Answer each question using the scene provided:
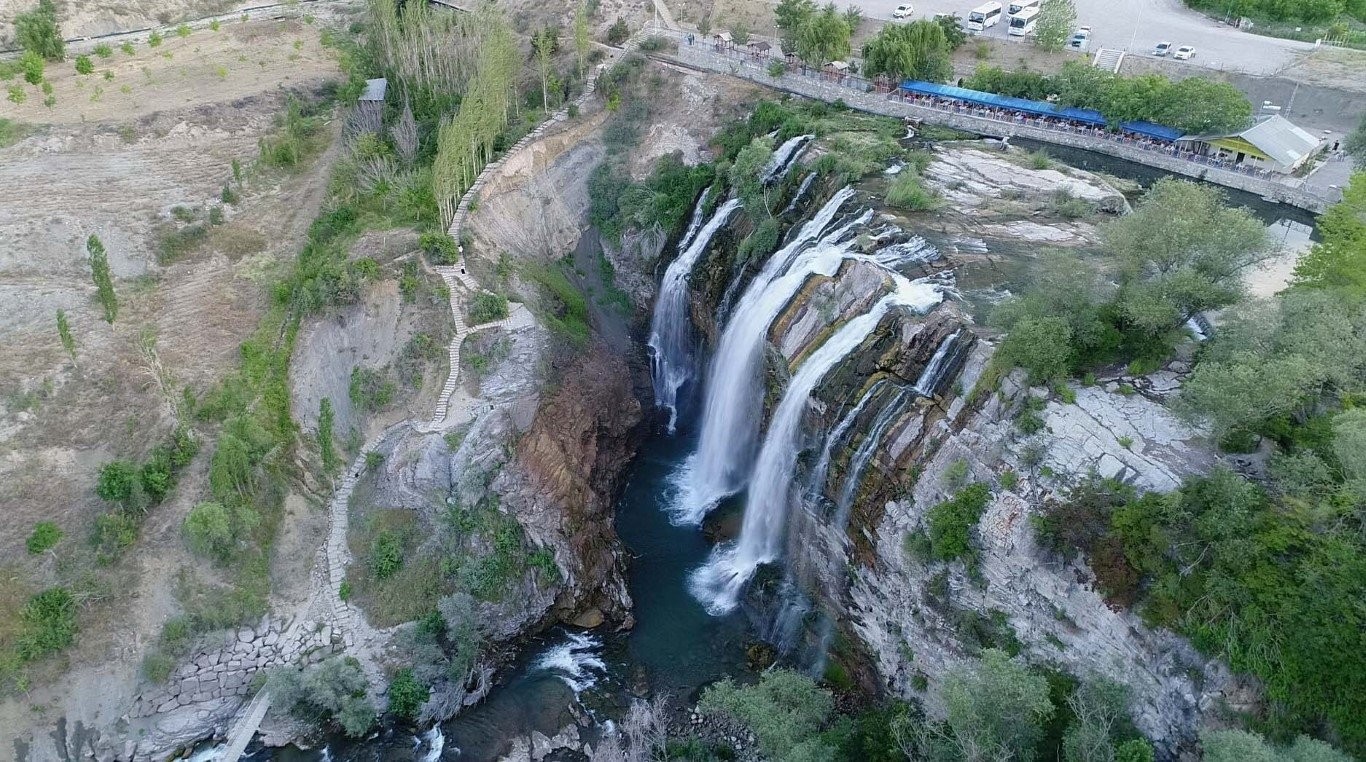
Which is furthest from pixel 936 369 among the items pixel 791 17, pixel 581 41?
pixel 581 41

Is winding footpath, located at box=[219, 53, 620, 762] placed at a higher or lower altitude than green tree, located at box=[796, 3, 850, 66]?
lower

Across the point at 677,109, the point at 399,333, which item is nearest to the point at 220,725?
the point at 399,333

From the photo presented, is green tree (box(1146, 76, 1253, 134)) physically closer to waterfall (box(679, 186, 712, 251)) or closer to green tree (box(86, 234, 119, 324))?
waterfall (box(679, 186, 712, 251))

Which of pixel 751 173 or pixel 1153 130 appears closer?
pixel 751 173

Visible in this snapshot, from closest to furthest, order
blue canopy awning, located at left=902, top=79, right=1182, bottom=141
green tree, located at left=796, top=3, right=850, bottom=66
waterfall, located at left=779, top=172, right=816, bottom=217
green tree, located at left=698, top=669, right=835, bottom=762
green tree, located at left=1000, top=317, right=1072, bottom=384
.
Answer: green tree, located at left=698, top=669, right=835, bottom=762 < green tree, located at left=1000, top=317, right=1072, bottom=384 < waterfall, located at left=779, top=172, right=816, bottom=217 < blue canopy awning, located at left=902, top=79, right=1182, bottom=141 < green tree, located at left=796, top=3, right=850, bottom=66

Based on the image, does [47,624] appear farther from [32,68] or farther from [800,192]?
[32,68]

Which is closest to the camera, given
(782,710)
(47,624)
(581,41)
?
(782,710)

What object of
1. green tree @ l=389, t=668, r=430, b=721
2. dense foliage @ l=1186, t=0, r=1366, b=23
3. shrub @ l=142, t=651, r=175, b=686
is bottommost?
green tree @ l=389, t=668, r=430, b=721

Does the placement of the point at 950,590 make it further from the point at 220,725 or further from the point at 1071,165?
the point at 1071,165

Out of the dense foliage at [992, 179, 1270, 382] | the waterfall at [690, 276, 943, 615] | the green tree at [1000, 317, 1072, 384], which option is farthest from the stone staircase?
the green tree at [1000, 317, 1072, 384]
